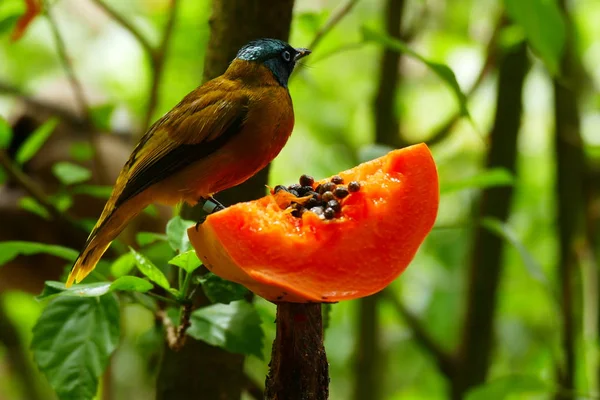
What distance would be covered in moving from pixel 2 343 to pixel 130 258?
6.03 feet

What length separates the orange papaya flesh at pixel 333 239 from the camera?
2.72 ft

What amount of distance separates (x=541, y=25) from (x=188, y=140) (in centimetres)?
63

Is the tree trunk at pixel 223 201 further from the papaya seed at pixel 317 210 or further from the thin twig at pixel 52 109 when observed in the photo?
the thin twig at pixel 52 109

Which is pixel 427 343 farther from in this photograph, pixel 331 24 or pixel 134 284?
pixel 134 284

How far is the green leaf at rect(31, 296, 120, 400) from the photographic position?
3.13 ft

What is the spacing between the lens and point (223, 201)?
4.38 ft

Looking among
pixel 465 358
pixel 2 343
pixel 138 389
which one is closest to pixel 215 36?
pixel 465 358

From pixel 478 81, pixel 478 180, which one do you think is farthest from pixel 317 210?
pixel 478 81

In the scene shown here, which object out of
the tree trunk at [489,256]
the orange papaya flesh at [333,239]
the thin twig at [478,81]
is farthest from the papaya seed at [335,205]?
the tree trunk at [489,256]

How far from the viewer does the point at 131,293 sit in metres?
1.09

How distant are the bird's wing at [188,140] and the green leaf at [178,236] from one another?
15 centimetres

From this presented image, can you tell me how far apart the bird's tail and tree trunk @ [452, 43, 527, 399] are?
1275mm

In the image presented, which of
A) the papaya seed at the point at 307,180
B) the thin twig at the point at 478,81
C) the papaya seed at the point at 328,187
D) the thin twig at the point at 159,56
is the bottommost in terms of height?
the papaya seed at the point at 328,187

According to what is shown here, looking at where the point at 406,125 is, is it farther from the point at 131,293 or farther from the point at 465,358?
the point at 131,293
